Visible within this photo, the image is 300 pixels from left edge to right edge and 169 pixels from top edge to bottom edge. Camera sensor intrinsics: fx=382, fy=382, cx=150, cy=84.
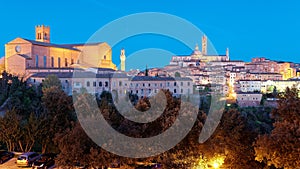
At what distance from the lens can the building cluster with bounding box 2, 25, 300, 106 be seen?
34.5m

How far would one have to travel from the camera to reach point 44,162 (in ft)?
32.2

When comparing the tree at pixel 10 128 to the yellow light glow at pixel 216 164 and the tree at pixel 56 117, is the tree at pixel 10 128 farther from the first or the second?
the yellow light glow at pixel 216 164

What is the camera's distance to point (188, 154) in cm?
874

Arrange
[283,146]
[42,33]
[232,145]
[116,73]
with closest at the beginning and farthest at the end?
1. [283,146]
2. [232,145]
3. [116,73]
4. [42,33]

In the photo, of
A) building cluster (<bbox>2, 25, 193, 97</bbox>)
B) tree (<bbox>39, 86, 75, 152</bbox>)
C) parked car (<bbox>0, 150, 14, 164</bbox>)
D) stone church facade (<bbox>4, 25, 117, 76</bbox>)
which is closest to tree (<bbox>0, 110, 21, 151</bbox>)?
tree (<bbox>39, 86, 75, 152</bbox>)

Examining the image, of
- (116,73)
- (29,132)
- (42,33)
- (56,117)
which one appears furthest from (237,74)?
(29,132)

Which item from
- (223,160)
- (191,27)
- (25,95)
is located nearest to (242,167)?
(223,160)

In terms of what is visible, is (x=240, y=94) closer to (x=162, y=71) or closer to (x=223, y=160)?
(x=162, y=71)

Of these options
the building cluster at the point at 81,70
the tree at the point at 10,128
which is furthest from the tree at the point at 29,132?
the building cluster at the point at 81,70

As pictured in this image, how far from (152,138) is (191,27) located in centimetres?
530

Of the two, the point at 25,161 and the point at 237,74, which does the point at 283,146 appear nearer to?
the point at 25,161

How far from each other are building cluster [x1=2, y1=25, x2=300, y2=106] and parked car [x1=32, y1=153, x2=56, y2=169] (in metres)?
21.4

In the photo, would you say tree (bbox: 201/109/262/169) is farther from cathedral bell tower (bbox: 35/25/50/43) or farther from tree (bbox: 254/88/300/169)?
cathedral bell tower (bbox: 35/25/50/43)

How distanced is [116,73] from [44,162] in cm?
2743
